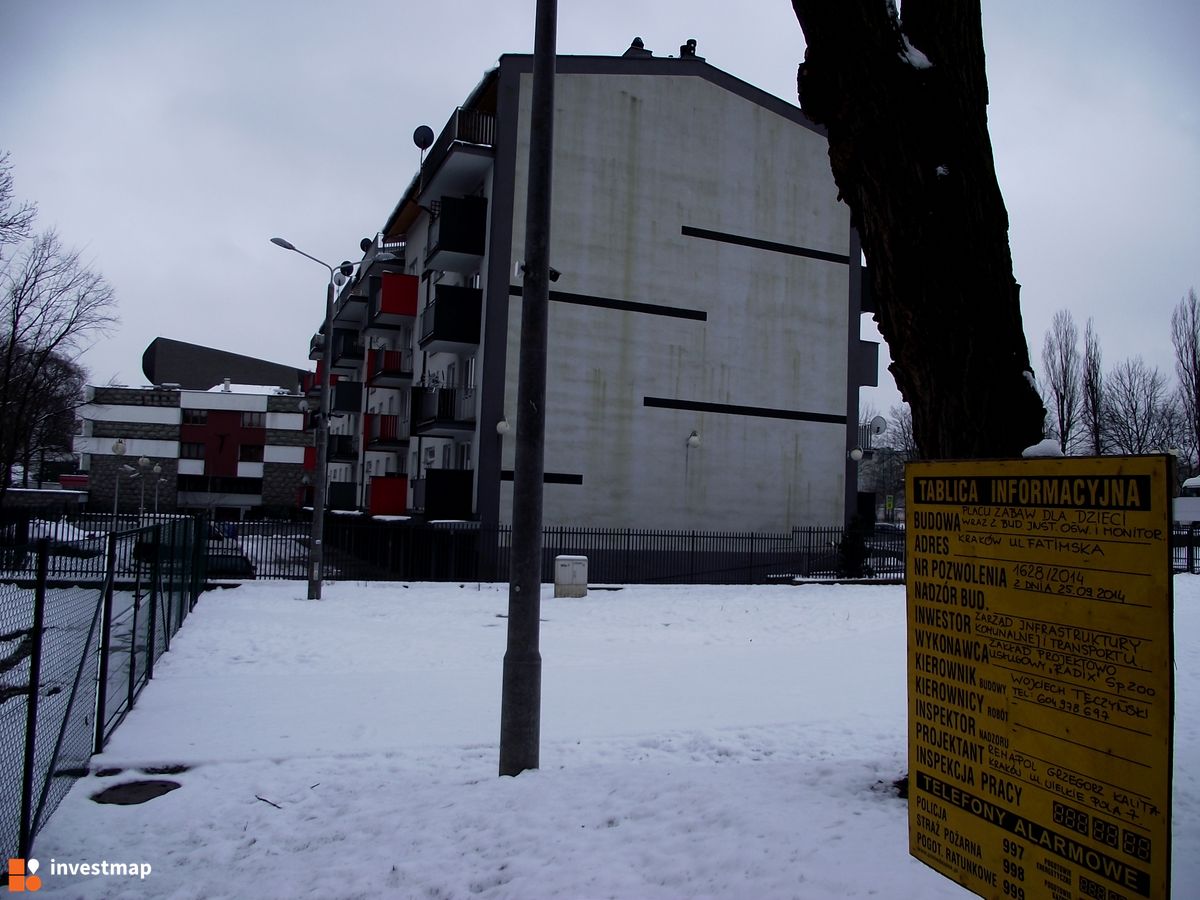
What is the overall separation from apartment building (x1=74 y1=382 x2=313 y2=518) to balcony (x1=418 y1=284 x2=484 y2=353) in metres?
48.6

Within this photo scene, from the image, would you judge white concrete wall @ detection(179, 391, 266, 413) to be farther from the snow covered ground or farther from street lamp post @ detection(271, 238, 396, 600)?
the snow covered ground

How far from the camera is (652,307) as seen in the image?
26922 mm

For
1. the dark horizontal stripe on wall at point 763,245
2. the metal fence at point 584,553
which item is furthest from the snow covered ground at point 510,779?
the dark horizontal stripe on wall at point 763,245

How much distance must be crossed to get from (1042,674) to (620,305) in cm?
2382

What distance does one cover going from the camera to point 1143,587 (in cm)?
284

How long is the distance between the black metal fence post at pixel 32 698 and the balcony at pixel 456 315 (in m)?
21.6

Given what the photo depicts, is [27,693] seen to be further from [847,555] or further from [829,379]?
[829,379]

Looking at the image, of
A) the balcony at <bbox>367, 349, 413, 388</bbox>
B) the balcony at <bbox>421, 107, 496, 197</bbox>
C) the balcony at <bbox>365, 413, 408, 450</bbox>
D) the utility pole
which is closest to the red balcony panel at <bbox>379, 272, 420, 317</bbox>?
the balcony at <bbox>367, 349, 413, 388</bbox>

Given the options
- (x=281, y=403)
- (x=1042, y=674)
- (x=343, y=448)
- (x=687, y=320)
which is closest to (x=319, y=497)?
(x=687, y=320)

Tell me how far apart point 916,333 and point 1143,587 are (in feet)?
10.7

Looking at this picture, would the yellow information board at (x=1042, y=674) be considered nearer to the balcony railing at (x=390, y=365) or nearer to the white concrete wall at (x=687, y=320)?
the white concrete wall at (x=687, y=320)

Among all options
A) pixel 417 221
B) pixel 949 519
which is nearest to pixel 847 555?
pixel 417 221

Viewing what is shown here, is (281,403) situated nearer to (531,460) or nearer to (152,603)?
(152,603)

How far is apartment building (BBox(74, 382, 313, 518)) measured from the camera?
2820 inches
